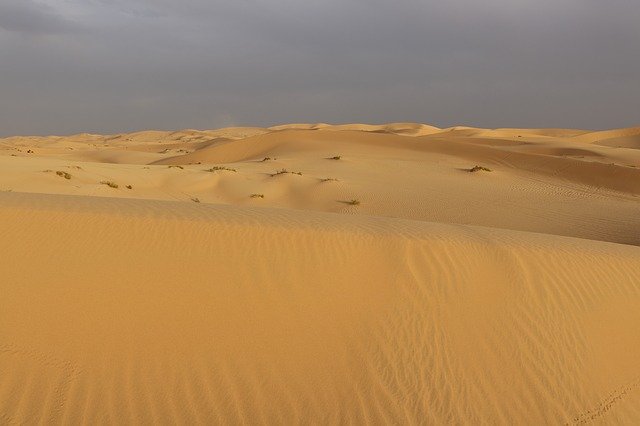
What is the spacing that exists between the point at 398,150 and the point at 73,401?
26.5 m

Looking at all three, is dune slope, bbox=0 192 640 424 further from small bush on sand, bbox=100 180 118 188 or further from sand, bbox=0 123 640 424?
small bush on sand, bbox=100 180 118 188

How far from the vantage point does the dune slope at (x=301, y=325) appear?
3523 mm

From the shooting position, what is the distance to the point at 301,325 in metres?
4.23

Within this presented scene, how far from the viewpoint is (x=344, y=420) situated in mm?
3441

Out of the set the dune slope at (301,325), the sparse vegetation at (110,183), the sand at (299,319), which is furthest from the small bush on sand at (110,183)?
the dune slope at (301,325)

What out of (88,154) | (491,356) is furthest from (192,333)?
(88,154)

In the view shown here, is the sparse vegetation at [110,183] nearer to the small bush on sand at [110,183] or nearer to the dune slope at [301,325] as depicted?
the small bush on sand at [110,183]

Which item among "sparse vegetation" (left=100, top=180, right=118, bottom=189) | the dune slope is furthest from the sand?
"sparse vegetation" (left=100, top=180, right=118, bottom=189)

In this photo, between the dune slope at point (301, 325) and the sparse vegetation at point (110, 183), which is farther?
the sparse vegetation at point (110, 183)

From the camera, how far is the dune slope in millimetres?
3523

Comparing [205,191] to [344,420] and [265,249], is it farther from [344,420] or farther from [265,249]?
[344,420]

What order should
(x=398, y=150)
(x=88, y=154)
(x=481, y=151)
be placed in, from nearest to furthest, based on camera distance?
(x=481, y=151), (x=398, y=150), (x=88, y=154)

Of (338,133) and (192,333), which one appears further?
(338,133)

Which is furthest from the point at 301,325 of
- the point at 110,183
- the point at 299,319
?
the point at 110,183
